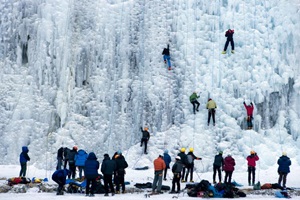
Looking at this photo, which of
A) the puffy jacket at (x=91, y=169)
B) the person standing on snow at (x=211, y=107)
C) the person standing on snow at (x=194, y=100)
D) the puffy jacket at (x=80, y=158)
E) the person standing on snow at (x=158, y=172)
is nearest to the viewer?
the puffy jacket at (x=91, y=169)

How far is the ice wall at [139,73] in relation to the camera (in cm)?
2072

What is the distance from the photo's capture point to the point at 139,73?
2192 centimetres

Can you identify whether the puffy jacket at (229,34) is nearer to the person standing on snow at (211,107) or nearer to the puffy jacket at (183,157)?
the person standing on snow at (211,107)

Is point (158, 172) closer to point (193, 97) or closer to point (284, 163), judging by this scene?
point (284, 163)

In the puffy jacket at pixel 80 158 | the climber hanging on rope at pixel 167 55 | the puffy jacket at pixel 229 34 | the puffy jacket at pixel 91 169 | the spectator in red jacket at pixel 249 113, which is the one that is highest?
the puffy jacket at pixel 229 34

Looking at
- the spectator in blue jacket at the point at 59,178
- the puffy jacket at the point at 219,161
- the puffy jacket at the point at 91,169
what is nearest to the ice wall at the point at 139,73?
the puffy jacket at the point at 219,161

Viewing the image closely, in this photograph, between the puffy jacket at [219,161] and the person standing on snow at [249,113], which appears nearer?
the puffy jacket at [219,161]

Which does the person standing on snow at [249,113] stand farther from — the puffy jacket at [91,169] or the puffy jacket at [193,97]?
the puffy jacket at [91,169]

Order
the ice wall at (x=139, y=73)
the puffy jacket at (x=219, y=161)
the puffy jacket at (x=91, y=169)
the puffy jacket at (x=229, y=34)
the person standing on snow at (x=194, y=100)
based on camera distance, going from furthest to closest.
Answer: the puffy jacket at (x=229, y=34), the ice wall at (x=139, y=73), the person standing on snow at (x=194, y=100), the puffy jacket at (x=219, y=161), the puffy jacket at (x=91, y=169)

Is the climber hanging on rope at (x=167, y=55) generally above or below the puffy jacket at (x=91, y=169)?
above

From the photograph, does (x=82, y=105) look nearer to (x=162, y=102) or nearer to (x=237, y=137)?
(x=162, y=102)

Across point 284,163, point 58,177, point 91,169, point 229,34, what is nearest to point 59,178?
point 58,177

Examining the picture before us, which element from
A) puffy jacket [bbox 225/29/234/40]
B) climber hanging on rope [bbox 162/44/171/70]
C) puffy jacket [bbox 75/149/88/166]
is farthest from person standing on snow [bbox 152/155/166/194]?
puffy jacket [bbox 225/29/234/40]

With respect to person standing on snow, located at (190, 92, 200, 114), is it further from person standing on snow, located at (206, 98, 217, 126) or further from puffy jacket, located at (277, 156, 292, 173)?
puffy jacket, located at (277, 156, 292, 173)
